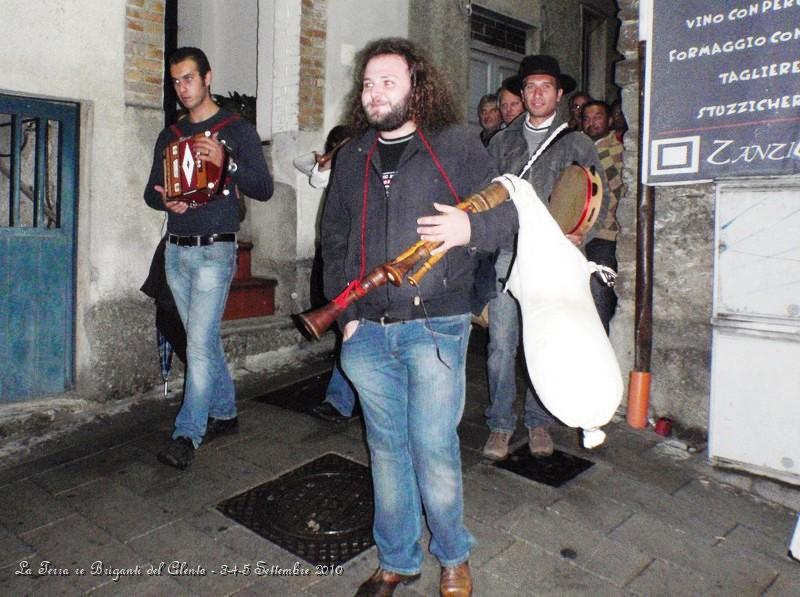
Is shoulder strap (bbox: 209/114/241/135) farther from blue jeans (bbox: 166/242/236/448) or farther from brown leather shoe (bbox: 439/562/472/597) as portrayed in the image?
brown leather shoe (bbox: 439/562/472/597)

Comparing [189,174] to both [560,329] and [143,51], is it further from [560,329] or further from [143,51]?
[560,329]

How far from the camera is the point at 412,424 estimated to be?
2.55 m

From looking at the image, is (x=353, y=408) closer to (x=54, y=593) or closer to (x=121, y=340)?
(x=121, y=340)

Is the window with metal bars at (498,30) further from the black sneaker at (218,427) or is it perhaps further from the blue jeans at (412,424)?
the blue jeans at (412,424)

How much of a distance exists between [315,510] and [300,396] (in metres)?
1.88

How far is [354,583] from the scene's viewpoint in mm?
2855

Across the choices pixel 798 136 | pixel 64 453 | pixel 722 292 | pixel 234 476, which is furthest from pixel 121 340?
pixel 798 136

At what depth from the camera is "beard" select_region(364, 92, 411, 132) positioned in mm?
2508

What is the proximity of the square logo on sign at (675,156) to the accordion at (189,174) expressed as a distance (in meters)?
2.76

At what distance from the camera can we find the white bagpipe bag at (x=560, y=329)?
2.36 meters

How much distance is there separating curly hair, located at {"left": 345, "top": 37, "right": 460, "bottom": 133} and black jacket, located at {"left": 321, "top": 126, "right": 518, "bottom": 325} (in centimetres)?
7

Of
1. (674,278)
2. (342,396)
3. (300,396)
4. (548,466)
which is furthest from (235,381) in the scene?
(674,278)

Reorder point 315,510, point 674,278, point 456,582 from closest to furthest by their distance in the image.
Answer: point 456,582 → point 315,510 → point 674,278

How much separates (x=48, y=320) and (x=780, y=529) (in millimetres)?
4852
